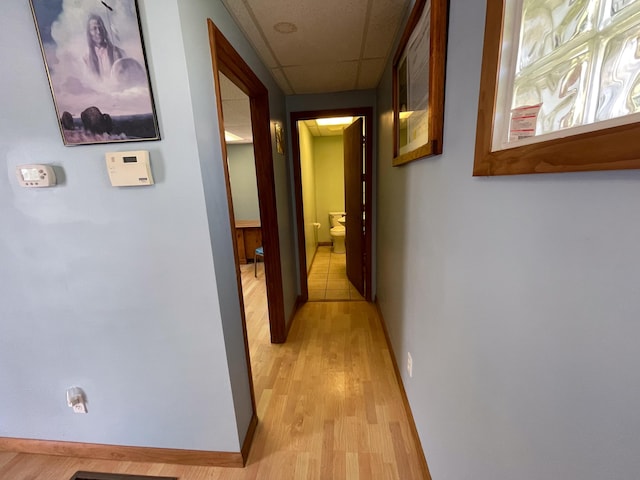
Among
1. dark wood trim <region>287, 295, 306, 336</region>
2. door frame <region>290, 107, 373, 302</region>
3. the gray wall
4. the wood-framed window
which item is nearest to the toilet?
door frame <region>290, 107, 373, 302</region>

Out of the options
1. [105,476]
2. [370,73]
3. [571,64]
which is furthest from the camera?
[370,73]

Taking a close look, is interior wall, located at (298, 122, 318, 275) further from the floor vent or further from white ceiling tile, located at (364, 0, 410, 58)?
the floor vent

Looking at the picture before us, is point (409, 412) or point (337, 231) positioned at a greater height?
point (337, 231)

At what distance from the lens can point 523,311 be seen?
1.77 ft

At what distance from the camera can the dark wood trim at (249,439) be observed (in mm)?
1327

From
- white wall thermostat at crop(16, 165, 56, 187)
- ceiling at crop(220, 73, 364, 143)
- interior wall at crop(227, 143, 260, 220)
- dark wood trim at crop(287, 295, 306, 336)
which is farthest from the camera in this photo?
interior wall at crop(227, 143, 260, 220)

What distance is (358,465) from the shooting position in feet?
4.25

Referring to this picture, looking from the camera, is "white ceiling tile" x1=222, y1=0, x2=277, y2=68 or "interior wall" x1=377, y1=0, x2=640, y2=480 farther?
"white ceiling tile" x1=222, y1=0, x2=277, y2=68

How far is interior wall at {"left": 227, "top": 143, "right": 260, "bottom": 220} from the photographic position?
4789 mm

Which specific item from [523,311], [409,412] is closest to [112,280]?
[523,311]

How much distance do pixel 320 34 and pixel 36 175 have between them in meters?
1.58

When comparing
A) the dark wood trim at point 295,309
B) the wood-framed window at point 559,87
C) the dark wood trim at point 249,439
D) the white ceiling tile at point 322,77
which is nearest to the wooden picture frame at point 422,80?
the wood-framed window at point 559,87

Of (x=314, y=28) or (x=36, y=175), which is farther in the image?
(x=314, y=28)

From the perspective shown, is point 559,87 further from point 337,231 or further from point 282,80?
point 337,231
